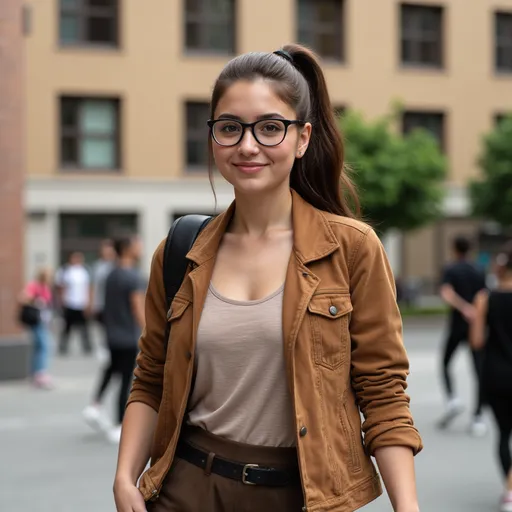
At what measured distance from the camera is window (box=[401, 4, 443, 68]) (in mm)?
35906

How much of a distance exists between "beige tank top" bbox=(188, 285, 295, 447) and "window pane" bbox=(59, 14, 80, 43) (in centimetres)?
3055

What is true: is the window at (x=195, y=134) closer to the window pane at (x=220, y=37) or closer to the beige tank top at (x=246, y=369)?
the window pane at (x=220, y=37)

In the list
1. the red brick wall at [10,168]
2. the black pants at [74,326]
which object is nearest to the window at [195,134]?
the black pants at [74,326]

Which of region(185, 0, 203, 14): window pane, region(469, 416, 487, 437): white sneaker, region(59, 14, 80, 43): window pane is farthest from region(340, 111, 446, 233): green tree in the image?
region(469, 416, 487, 437): white sneaker

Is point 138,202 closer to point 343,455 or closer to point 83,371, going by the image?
point 83,371

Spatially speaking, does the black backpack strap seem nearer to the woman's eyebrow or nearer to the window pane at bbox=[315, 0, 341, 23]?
the woman's eyebrow

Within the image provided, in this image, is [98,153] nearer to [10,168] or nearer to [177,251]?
[10,168]

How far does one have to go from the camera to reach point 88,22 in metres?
32.0

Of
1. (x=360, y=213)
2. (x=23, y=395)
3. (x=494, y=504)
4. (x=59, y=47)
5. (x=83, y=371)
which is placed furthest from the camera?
(x=59, y=47)

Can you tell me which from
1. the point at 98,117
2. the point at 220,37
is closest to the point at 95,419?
the point at 98,117

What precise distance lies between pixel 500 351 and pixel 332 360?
501 cm

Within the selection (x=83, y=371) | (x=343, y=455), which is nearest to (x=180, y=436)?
(x=343, y=455)

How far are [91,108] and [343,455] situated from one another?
100 ft

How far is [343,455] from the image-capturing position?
8.34 feet
